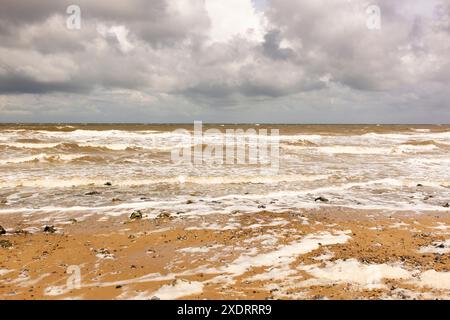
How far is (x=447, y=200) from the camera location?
556 inches

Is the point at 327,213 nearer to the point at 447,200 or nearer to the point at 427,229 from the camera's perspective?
the point at 427,229

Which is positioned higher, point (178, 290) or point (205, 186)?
point (205, 186)

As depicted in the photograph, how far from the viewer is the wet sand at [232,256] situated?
614 cm

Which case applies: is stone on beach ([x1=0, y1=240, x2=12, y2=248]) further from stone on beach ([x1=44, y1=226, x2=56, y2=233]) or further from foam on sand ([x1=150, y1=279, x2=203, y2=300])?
foam on sand ([x1=150, y1=279, x2=203, y2=300])

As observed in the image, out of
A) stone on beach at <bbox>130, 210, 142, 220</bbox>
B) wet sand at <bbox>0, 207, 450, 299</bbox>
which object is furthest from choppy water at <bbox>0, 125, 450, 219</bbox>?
wet sand at <bbox>0, 207, 450, 299</bbox>

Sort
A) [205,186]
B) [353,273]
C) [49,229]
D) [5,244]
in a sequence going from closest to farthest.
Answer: [353,273]
[5,244]
[49,229]
[205,186]

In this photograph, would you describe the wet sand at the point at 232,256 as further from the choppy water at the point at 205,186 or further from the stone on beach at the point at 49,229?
the choppy water at the point at 205,186

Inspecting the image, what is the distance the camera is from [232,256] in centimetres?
794

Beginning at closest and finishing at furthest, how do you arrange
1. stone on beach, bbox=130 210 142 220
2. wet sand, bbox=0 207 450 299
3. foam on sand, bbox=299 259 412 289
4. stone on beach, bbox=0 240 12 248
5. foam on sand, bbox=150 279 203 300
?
foam on sand, bbox=150 279 203 300, wet sand, bbox=0 207 450 299, foam on sand, bbox=299 259 412 289, stone on beach, bbox=0 240 12 248, stone on beach, bbox=130 210 142 220

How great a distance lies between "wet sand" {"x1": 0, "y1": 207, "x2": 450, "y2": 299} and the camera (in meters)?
6.14

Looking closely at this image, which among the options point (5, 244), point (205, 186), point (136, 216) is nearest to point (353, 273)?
point (136, 216)

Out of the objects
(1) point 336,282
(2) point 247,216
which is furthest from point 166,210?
(1) point 336,282

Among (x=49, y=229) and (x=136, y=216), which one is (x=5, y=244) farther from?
(x=136, y=216)

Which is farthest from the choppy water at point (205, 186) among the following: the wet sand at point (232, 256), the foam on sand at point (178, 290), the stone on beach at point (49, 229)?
the foam on sand at point (178, 290)
